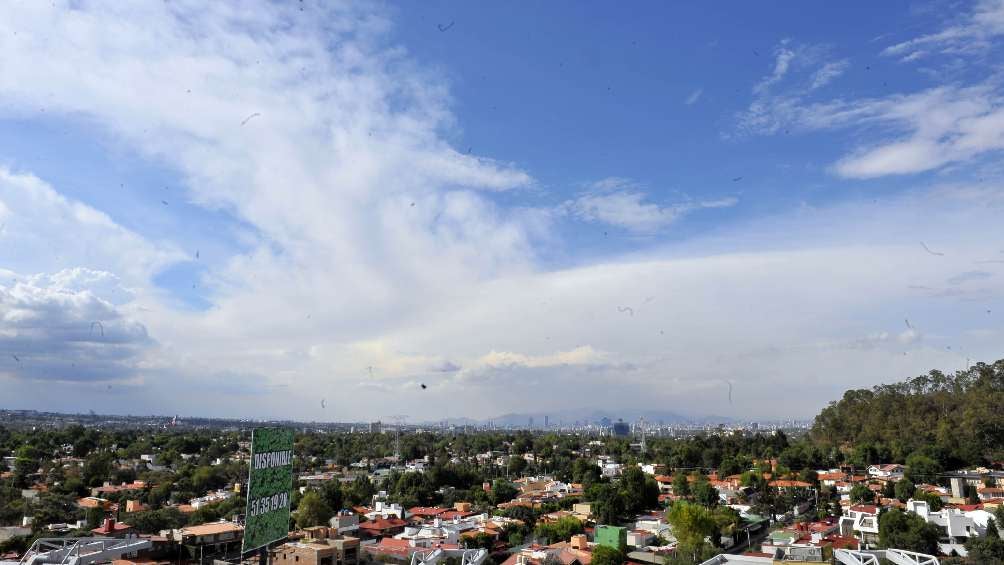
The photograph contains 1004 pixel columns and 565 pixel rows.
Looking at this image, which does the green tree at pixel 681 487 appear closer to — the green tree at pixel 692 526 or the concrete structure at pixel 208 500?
the green tree at pixel 692 526

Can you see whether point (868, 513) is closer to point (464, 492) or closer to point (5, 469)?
point (464, 492)

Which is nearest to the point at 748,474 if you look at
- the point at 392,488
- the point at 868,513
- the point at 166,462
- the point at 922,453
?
the point at 922,453

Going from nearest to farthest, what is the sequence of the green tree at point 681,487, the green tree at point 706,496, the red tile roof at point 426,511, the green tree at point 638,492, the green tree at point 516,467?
the red tile roof at point 426,511, the green tree at point 638,492, the green tree at point 706,496, the green tree at point 681,487, the green tree at point 516,467

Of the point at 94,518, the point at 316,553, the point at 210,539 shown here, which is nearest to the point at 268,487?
the point at 316,553

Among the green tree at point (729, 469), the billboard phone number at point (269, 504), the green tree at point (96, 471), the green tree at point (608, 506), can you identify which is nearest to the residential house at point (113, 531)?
the billboard phone number at point (269, 504)

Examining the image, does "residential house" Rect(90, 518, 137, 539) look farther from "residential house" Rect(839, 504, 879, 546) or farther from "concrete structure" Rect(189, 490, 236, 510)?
"residential house" Rect(839, 504, 879, 546)

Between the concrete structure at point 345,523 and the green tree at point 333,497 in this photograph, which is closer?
the concrete structure at point 345,523
